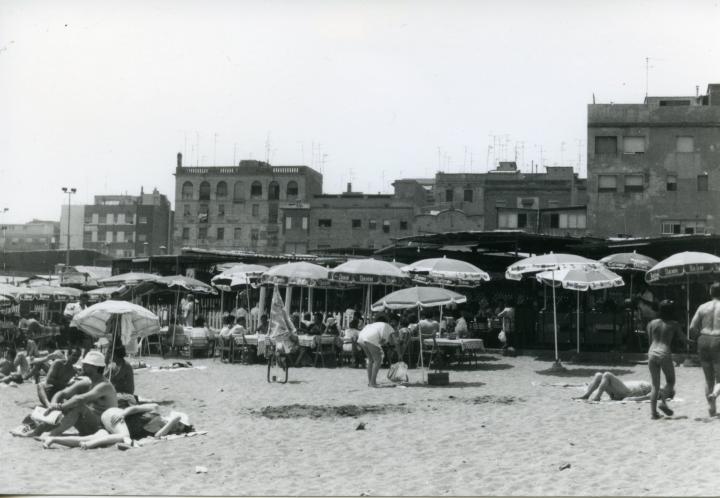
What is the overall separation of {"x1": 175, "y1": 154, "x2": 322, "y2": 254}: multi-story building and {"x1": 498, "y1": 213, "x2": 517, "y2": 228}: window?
27375mm

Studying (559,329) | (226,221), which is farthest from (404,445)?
(226,221)

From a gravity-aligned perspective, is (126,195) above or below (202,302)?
above

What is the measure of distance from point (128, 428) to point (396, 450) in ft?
10.3

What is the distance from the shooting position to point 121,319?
1377 cm

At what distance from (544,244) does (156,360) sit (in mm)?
11890

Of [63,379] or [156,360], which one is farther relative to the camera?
[156,360]

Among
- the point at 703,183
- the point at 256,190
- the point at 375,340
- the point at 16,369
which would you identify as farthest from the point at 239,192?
the point at 375,340

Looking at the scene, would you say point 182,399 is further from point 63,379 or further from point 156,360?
point 156,360

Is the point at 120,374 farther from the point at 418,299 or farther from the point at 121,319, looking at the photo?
the point at 418,299

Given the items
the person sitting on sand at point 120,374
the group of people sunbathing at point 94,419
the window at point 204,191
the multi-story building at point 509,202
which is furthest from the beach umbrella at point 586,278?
the window at point 204,191

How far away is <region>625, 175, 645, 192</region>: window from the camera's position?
48719mm

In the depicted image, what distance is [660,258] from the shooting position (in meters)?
26.0

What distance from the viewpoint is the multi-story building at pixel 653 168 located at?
47594mm

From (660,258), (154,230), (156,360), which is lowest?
(156,360)
